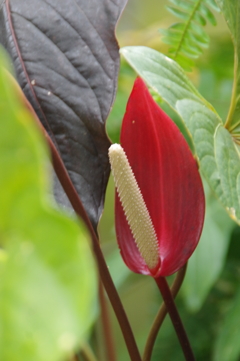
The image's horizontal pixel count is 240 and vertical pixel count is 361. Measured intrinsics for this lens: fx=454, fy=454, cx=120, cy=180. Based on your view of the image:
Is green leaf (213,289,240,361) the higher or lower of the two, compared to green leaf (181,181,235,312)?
lower

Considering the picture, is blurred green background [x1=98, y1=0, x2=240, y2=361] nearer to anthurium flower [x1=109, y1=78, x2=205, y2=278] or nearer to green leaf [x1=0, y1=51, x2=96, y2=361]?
anthurium flower [x1=109, y1=78, x2=205, y2=278]

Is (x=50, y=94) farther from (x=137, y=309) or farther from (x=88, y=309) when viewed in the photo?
(x=137, y=309)

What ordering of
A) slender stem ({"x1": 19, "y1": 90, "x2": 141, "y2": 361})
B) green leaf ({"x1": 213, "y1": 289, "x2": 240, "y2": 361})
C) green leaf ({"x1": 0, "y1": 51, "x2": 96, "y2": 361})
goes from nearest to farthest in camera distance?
green leaf ({"x1": 0, "y1": 51, "x2": 96, "y2": 361}), slender stem ({"x1": 19, "y1": 90, "x2": 141, "y2": 361}), green leaf ({"x1": 213, "y1": 289, "x2": 240, "y2": 361})

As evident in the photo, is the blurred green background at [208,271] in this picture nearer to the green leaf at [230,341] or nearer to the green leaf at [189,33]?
the green leaf at [230,341]

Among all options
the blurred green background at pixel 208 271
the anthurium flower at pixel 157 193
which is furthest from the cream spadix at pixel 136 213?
the blurred green background at pixel 208 271

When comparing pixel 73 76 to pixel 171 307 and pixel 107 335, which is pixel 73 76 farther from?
pixel 107 335

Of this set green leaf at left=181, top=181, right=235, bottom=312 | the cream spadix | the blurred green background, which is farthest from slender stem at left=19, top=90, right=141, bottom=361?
green leaf at left=181, top=181, right=235, bottom=312

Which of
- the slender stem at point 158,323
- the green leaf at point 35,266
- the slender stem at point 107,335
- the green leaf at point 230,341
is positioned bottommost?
the green leaf at point 230,341
